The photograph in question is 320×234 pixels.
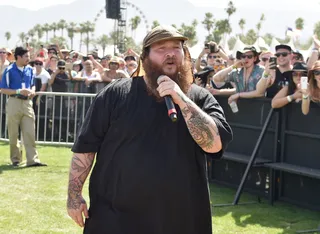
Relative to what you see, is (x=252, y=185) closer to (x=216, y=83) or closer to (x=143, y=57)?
(x=216, y=83)

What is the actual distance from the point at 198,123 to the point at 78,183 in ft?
3.11

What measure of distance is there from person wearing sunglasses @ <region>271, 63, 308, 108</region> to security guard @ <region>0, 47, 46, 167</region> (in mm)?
4576

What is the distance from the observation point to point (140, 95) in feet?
12.3

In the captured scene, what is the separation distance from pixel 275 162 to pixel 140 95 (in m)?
4.96

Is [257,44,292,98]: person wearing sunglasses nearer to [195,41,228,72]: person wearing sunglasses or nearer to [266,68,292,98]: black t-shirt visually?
[266,68,292,98]: black t-shirt

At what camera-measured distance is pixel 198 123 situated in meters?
3.55

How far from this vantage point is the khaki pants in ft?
35.8

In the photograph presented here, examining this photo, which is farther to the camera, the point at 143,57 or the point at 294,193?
the point at 294,193

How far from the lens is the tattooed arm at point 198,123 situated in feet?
11.6

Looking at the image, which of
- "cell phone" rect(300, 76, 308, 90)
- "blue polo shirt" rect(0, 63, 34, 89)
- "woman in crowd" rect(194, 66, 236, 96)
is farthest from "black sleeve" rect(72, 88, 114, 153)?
"blue polo shirt" rect(0, 63, 34, 89)

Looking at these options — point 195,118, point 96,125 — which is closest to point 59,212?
point 96,125

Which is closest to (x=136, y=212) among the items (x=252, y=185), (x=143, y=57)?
(x=143, y=57)

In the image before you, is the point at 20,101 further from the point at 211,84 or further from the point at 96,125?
the point at 96,125

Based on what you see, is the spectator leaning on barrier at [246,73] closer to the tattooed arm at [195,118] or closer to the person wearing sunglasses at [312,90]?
the person wearing sunglasses at [312,90]
